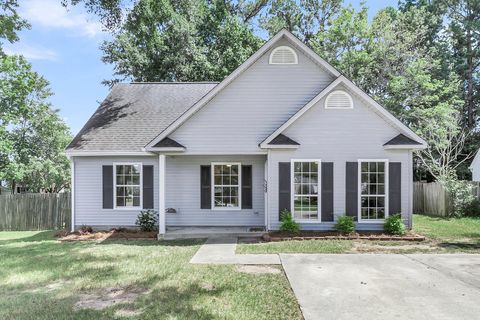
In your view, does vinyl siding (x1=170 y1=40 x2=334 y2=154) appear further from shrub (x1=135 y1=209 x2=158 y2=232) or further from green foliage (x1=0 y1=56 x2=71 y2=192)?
green foliage (x1=0 y1=56 x2=71 y2=192)

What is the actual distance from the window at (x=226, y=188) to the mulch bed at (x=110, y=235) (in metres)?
2.60

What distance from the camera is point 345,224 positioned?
1126 centimetres

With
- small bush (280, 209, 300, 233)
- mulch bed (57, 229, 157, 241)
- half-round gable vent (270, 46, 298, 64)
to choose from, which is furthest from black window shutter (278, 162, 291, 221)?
mulch bed (57, 229, 157, 241)

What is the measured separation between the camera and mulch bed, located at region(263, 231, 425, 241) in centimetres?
1089

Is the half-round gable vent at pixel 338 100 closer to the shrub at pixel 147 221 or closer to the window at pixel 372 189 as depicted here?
the window at pixel 372 189

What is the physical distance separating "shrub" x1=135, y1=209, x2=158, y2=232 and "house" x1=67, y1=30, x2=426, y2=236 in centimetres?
42

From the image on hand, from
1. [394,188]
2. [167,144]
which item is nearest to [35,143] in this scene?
[167,144]

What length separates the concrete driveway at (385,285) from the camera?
206 inches

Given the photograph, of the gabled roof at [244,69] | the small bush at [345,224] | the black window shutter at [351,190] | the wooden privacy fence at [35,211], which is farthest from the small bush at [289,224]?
the wooden privacy fence at [35,211]

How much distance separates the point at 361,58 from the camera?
23.7 m

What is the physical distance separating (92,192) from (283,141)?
7.32 m

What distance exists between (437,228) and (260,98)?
793cm

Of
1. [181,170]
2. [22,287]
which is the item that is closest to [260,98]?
[181,170]

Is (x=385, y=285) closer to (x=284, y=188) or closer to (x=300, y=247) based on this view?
(x=300, y=247)
